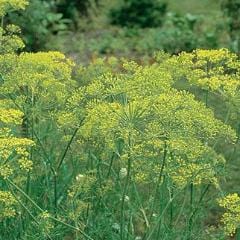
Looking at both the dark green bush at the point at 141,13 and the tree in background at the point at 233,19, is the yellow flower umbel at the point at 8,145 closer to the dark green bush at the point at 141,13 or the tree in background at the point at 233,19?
the tree in background at the point at 233,19

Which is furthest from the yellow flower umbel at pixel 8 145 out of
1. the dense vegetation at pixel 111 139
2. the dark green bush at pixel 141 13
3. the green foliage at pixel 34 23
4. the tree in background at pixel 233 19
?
the dark green bush at pixel 141 13

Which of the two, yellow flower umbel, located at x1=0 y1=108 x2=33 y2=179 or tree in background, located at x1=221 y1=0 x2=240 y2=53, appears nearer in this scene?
yellow flower umbel, located at x1=0 y1=108 x2=33 y2=179

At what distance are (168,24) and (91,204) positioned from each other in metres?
7.21

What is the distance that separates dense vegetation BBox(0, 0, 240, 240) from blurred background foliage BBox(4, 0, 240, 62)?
5.27 meters

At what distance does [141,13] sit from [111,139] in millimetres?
8471

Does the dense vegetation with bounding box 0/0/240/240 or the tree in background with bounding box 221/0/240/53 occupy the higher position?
the dense vegetation with bounding box 0/0/240/240

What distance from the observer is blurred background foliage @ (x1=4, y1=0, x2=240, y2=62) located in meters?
9.68

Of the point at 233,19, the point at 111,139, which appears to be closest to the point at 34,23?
the point at 233,19

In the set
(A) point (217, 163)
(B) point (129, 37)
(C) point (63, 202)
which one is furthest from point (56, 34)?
(A) point (217, 163)

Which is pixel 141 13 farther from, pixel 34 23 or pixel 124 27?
pixel 34 23

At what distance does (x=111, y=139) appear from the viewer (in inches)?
135

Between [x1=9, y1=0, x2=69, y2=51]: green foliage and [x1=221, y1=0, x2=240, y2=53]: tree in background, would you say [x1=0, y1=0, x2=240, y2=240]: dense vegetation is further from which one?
[x1=221, y1=0, x2=240, y2=53]: tree in background

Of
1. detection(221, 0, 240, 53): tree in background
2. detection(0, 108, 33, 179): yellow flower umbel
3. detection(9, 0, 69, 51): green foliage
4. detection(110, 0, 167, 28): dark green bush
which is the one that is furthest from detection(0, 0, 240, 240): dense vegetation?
detection(110, 0, 167, 28): dark green bush

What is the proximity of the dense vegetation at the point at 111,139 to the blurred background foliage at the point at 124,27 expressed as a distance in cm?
527
